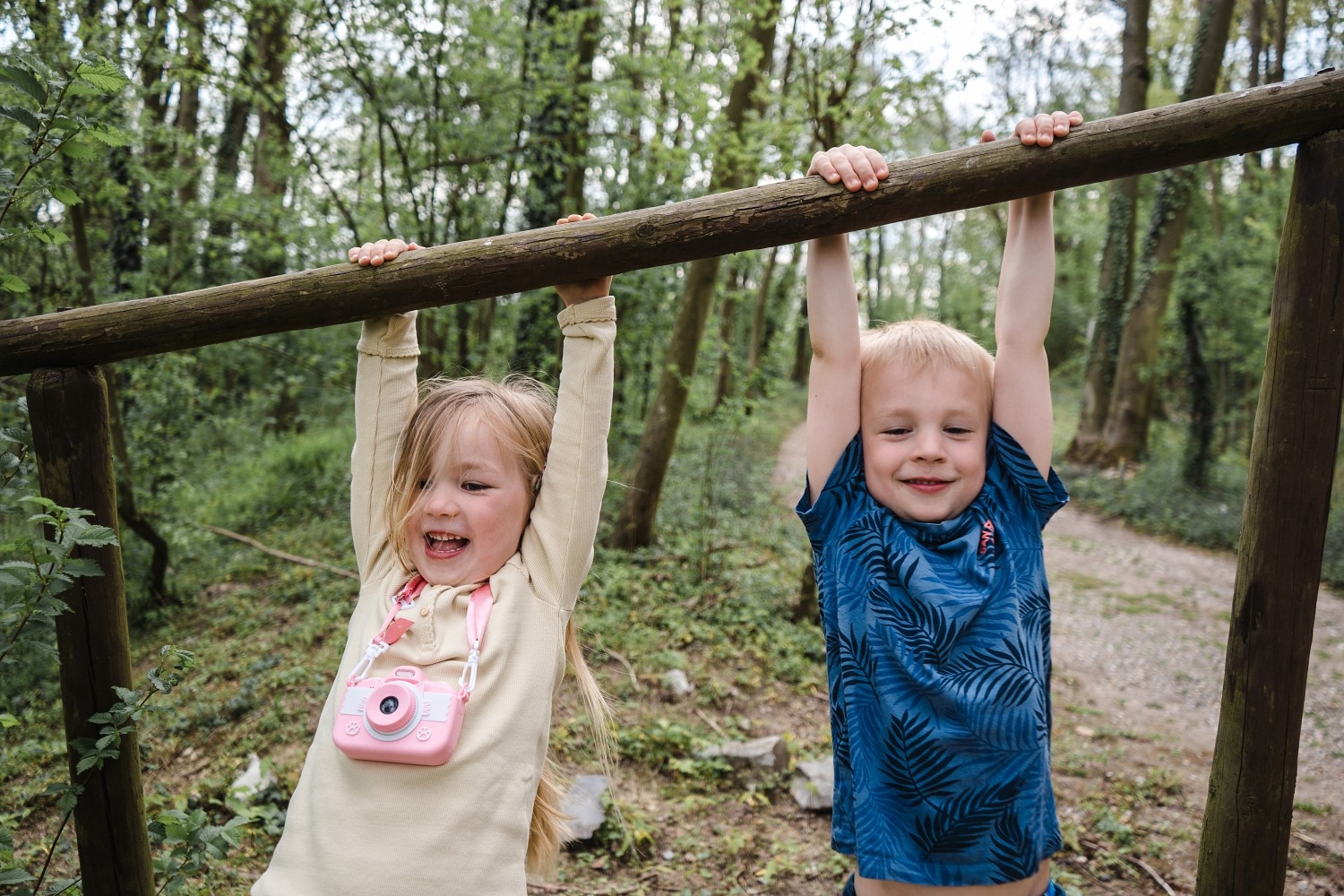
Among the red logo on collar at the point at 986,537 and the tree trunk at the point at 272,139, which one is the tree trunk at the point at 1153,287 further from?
the red logo on collar at the point at 986,537

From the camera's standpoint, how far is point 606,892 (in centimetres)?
A: 315

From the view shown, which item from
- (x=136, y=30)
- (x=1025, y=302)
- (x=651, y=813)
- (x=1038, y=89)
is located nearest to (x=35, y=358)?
(x=1025, y=302)

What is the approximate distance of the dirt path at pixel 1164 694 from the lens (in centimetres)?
371

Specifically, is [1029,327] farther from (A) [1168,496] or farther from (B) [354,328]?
(A) [1168,496]

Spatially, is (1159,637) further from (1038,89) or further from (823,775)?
(1038,89)

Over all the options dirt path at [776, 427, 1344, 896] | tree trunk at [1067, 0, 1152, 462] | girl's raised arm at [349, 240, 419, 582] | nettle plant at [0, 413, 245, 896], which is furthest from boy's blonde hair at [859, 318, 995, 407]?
tree trunk at [1067, 0, 1152, 462]

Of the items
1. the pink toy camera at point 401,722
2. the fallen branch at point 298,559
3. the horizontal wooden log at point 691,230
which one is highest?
the horizontal wooden log at point 691,230

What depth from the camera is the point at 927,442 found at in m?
1.79

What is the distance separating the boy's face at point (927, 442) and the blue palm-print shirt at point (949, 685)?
1.6 inches

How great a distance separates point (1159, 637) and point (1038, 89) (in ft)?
56.1

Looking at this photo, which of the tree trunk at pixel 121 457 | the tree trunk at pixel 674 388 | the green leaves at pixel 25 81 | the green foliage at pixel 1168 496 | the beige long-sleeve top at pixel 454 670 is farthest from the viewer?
the green foliage at pixel 1168 496

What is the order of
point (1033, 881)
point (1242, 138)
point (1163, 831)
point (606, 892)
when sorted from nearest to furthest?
point (1033, 881), point (1242, 138), point (606, 892), point (1163, 831)

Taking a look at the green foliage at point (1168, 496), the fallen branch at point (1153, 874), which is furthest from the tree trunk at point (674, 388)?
the green foliage at point (1168, 496)

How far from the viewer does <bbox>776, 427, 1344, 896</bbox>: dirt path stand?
371cm
